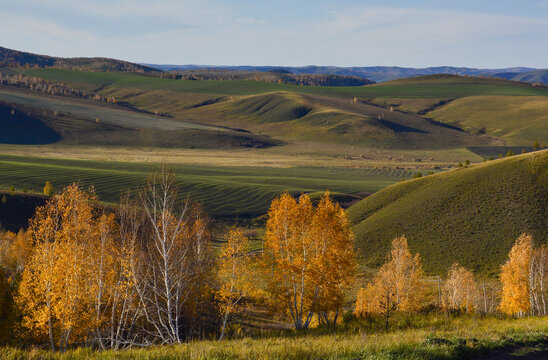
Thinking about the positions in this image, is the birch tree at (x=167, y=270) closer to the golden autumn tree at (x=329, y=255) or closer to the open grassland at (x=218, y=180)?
the golden autumn tree at (x=329, y=255)

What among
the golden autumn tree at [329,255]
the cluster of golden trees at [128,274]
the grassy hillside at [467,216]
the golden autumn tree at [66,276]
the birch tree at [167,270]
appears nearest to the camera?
the birch tree at [167,270]

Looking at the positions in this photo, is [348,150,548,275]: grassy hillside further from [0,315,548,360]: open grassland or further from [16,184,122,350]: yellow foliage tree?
[0,315,548,360]: open grassland

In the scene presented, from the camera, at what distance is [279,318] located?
168 feet

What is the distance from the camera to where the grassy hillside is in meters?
72.2

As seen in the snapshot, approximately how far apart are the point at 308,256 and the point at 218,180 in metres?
114

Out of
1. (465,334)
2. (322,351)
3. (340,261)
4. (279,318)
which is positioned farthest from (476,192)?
(322,351)

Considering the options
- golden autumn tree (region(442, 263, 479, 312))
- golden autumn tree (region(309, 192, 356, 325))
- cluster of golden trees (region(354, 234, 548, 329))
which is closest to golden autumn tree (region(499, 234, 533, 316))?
cluster of golden trees (region(354, 234, 548, 329))

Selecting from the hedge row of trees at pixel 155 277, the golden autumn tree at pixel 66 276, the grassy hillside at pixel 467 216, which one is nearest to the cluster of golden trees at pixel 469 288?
the hedge row of trees at pixel 155 277

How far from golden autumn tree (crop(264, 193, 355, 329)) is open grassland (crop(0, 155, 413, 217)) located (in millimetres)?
78723

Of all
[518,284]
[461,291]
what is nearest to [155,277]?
[518,284]

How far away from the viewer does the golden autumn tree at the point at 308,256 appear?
36.3 meters

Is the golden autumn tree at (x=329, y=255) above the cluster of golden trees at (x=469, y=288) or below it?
above

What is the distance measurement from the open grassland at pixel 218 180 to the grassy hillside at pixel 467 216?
41416 millimetres

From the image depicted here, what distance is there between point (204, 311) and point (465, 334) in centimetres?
3061
